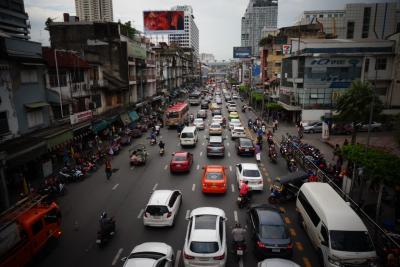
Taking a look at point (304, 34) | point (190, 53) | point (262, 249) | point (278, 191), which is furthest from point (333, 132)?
point (190, 53)

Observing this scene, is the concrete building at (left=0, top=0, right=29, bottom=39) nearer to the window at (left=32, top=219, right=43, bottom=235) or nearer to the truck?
the truck

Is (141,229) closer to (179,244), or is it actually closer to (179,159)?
(179,244)

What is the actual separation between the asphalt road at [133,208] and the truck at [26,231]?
94cm

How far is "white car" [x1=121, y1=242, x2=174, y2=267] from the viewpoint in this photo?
987cm

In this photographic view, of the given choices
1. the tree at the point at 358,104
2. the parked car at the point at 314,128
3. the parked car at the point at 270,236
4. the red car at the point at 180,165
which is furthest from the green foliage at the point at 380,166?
the parked car at the point at 314,128

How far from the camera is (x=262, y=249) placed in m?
11.6

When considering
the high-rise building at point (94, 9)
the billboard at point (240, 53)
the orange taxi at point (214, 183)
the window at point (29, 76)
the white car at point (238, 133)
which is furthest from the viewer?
the high-rise building at point (94, 9)

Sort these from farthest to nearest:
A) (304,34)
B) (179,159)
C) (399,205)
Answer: (304,34), (179,159), (399,205)

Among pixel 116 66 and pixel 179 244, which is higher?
pixel 116 66

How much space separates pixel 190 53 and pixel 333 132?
10950 cm

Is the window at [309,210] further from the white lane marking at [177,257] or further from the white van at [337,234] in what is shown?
the white lane marking at [177,257]

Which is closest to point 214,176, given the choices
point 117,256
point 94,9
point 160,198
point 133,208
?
point 160,198

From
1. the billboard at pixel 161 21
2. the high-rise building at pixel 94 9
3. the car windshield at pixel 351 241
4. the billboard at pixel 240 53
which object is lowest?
the car windshield at pixel 351 241

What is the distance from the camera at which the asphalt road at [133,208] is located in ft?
41.2
